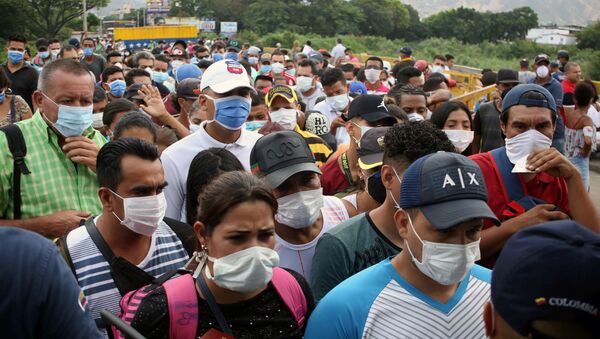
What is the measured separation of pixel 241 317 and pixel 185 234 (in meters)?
1.09

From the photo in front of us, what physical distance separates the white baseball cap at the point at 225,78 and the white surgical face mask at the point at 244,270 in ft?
8.49

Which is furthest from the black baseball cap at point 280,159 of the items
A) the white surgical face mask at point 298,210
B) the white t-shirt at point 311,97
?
the white t-shirt at point 311,97

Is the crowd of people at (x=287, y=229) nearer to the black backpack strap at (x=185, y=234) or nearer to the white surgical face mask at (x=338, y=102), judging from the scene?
the black backpack strap at (x=185, y=234)

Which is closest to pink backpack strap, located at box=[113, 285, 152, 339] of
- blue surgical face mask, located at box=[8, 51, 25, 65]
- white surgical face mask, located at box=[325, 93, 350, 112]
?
white surgical face mask, located at box=[325, 93, 350, 112]

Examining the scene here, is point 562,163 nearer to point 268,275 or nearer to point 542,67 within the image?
point 268,275

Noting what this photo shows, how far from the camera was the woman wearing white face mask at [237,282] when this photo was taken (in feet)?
9.16

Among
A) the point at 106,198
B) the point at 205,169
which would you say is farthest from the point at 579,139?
the point at 106,198

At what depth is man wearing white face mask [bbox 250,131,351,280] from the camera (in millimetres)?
3801

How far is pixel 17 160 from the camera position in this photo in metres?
4.12

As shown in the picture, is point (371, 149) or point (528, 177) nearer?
point (528, 177)

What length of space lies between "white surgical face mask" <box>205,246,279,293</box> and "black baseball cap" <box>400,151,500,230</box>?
65cm

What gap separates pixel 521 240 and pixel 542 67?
11720 millimetres

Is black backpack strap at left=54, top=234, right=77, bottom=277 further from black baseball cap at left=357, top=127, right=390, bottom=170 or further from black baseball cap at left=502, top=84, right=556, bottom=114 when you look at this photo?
black baseball cap at left=502, top=84, right=556, bottom=114

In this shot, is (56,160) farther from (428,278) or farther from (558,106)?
(558,106)
